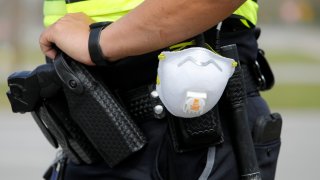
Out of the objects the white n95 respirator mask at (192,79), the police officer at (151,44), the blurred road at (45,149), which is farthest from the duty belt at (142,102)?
the blurred road at (45,149)

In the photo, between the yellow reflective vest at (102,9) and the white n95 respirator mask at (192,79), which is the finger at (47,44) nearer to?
the yellow reflective vest at (102,9)

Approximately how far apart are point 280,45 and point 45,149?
12.1 m

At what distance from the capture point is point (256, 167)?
2.07 meters

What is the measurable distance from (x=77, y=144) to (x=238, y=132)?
47 cm

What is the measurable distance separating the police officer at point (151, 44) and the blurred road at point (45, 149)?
Answer: 3.61 meters

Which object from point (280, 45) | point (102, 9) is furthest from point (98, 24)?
point (280, 45)

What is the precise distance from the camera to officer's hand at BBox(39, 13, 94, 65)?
1969 mm

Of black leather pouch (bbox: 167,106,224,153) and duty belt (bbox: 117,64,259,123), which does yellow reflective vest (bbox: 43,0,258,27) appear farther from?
black leather pouch (bbox: 167,106,224,153)

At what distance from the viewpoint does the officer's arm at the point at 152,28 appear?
1.84 metres

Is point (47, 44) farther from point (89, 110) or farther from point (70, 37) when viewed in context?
point (89, 110)

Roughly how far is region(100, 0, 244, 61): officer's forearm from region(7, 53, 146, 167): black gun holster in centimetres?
12

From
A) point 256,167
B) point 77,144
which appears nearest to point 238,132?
point 256,167

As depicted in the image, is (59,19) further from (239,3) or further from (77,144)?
(239,3)

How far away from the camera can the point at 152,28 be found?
6.15ft
